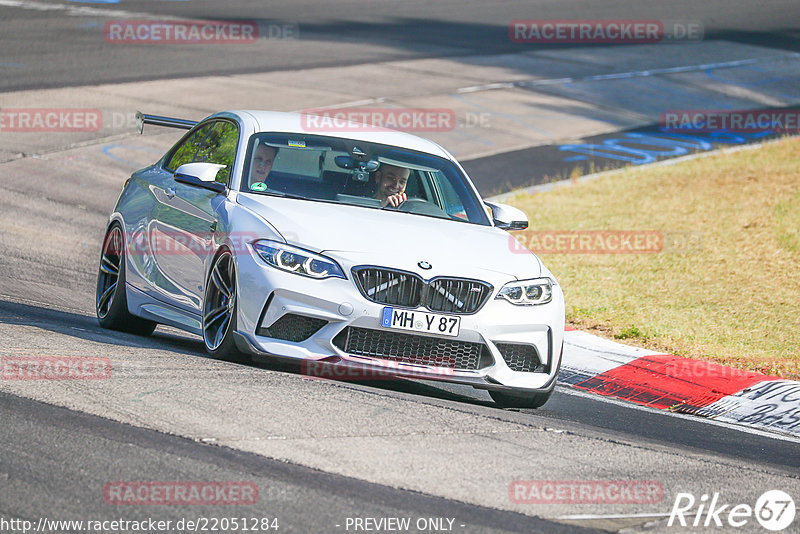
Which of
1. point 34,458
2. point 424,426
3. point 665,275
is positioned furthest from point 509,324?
point 665,275

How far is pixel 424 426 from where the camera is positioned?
633cm

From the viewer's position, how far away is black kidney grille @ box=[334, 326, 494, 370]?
22.9 ft

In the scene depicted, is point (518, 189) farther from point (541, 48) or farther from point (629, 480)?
point (541, 48)

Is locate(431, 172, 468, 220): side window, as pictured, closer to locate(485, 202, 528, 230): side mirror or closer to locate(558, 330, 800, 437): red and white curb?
locate(485, 202, 528, 230): side mirror

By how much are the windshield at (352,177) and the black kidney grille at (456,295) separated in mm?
1162

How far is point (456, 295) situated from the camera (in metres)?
7.12

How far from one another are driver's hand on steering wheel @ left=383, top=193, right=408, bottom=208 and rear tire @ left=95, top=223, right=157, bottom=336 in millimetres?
2106

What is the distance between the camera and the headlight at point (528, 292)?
728cm

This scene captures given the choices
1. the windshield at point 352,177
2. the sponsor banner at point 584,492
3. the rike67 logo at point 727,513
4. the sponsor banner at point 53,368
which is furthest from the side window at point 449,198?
the rike67 logo at point 727,513

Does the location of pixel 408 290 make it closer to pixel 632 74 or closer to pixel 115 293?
pixel 115 293

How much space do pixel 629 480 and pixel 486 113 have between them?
61.7 feet
